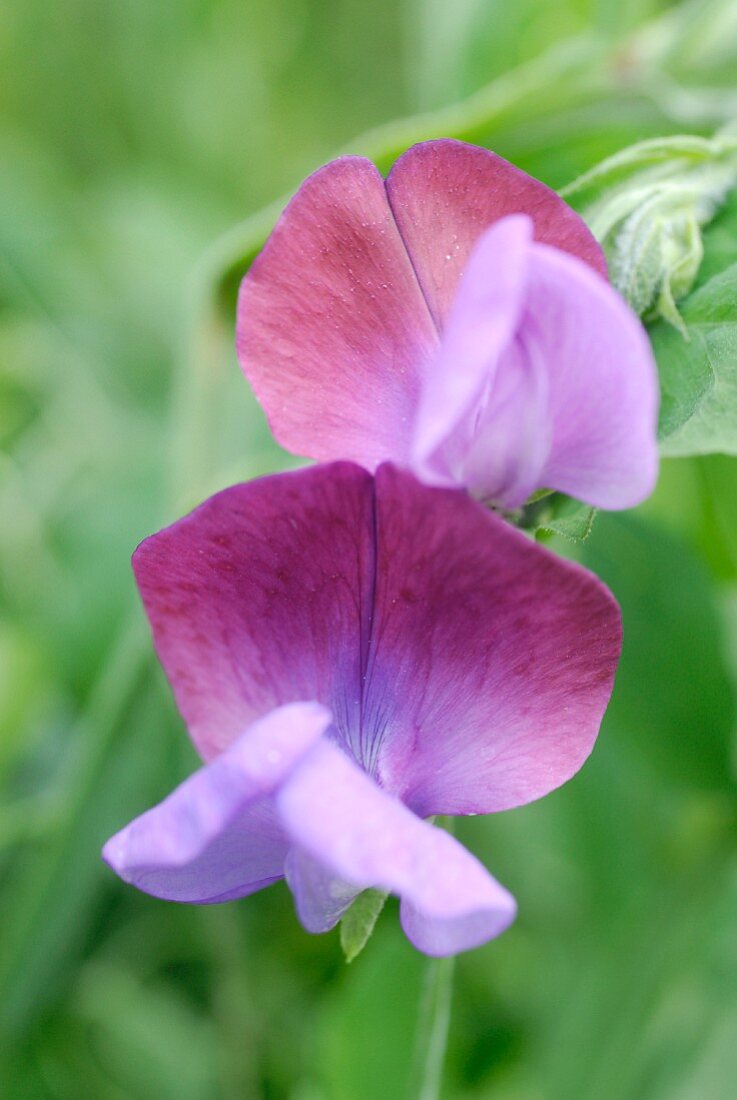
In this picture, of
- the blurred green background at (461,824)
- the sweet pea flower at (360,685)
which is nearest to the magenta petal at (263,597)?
the sweet pea flower at (360,685)

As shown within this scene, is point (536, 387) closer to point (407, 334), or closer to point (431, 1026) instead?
point (407, 334)

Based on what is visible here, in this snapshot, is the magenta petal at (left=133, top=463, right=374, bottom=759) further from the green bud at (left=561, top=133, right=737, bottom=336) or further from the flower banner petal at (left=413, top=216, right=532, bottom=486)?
the green bud at (left=561, top=133, right=737, bottom=336)

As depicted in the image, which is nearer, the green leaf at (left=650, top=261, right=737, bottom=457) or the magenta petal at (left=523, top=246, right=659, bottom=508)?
the magenta petal at (left=523, top=246, right=659, bottom=508)

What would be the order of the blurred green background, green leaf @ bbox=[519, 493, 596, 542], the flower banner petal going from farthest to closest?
1. the blurred green background
2. green leaf @ bbox=[519, 493, 596, 542]
3. the flower banner petal

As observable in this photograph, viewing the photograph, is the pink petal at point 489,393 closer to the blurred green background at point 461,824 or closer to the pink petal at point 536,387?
the pink petal at point 536,387

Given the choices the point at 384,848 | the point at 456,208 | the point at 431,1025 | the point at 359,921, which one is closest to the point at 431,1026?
the point at 431,1025

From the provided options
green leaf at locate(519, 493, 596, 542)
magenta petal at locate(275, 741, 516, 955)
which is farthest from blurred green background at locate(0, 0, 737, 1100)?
magenta petal at locate(275, 741, 516, 955)
